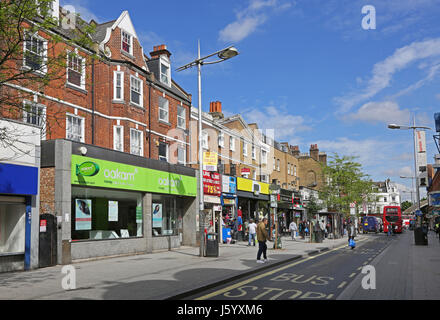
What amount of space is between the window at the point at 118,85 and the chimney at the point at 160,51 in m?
7.11

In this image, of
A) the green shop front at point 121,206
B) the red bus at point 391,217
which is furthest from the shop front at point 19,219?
the red bus at point 391,217

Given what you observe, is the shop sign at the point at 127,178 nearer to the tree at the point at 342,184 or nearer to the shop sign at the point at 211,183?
the shop sign at the point at 211,183

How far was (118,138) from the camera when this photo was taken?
67.6ft

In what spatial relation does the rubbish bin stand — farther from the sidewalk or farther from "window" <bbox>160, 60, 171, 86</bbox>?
"window" <bbox>160, 60, 171, 86</bbox>

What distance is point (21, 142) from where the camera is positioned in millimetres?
13484

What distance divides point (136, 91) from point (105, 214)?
7359 mm

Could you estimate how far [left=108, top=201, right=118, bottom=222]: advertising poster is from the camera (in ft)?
59.4

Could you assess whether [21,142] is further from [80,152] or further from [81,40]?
[81,40]

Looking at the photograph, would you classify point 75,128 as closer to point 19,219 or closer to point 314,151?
point 19,219

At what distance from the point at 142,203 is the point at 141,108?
17.4 ft

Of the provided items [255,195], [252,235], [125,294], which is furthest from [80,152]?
[255,195]

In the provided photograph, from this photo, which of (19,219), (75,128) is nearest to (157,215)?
(75,128)

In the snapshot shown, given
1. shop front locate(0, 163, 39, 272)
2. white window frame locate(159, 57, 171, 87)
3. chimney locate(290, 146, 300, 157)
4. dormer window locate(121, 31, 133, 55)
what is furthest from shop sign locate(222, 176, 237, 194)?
chimney locate(290, 146, 300, 157)

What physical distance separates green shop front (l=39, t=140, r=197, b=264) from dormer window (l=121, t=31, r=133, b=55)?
6.40 metres
